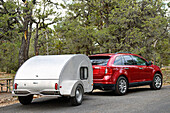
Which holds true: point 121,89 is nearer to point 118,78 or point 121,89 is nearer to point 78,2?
point 118,78

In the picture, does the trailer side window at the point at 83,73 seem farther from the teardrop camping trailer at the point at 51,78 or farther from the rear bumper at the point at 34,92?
the rear bumper at the point at 34,92

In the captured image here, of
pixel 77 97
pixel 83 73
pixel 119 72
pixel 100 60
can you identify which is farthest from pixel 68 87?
pixel 119 72


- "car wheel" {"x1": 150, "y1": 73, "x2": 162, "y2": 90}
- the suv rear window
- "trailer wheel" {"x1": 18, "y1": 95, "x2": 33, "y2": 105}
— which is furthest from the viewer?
"car wheel" {"x1": 150, "y1": 73, "x2": 162, "y2": 90}

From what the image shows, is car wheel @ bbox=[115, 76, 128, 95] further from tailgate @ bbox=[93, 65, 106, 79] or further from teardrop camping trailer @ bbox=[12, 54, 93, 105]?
teardrop camping trailer @ bbox=[12, 54, 93, 105]

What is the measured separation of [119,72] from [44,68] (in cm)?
364

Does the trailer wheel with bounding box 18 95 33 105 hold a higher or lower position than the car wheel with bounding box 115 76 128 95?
lower

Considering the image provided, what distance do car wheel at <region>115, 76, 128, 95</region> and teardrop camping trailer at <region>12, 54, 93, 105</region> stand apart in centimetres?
209

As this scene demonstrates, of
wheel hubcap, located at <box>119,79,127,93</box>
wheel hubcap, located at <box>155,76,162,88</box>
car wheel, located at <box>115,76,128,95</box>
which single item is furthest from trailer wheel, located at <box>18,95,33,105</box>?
wheel hubcap, located at <box>155,76,162,88</box>

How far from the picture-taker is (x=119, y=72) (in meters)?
10.3

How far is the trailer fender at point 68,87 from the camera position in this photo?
7461 millimetres

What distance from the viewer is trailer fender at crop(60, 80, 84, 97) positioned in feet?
24.5

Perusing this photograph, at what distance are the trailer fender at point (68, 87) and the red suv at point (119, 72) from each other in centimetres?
227

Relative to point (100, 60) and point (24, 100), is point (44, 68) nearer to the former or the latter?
point (24, 100)

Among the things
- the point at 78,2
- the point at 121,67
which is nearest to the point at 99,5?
the point at 78,2
